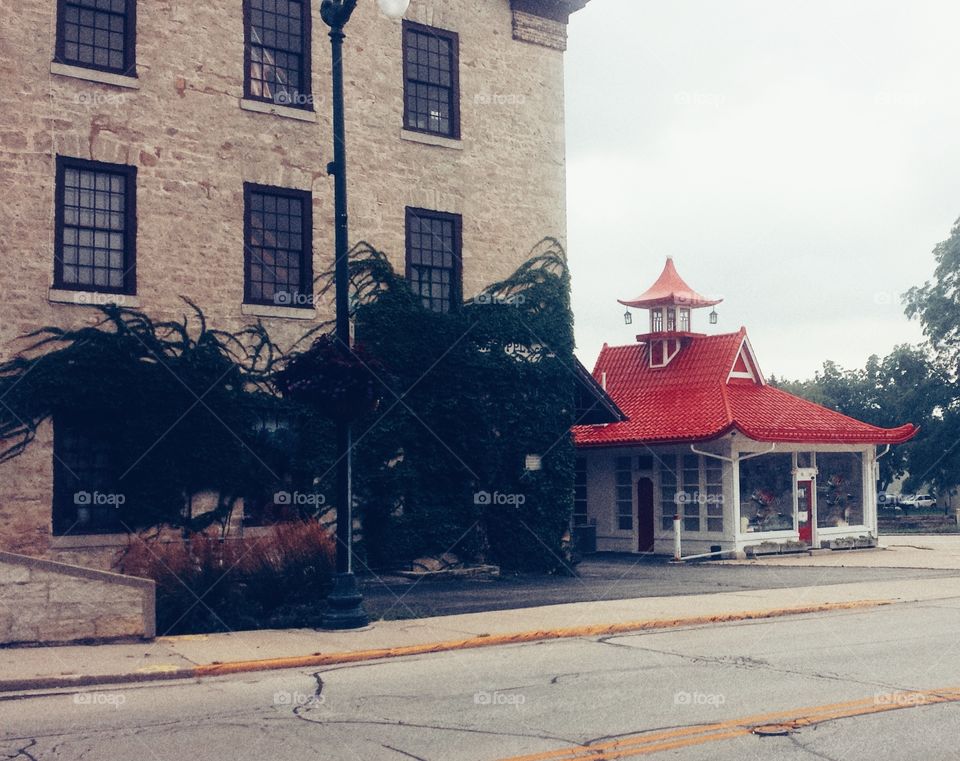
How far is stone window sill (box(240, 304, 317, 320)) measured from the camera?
19.5 meters

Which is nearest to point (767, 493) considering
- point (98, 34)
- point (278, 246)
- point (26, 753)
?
point (278, 246)

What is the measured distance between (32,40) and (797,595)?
15397 mm

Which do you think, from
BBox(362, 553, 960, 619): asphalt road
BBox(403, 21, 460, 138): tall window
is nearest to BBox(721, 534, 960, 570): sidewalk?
BBox(362, 553, 960, 619): asphalt road

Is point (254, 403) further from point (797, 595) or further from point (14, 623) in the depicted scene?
point (797, 595)

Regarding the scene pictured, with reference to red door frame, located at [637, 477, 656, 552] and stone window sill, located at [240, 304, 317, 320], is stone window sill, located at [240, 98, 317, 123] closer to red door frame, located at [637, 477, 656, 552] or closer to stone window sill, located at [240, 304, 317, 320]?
stone window sill, located at [240, 304, 317, 320]

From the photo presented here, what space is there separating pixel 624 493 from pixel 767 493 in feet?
13.3

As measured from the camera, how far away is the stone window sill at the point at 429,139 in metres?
21.9

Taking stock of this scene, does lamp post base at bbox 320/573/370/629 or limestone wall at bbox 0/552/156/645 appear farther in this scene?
lamp post base at bbox 320/573/370/629

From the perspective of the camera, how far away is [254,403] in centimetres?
1952

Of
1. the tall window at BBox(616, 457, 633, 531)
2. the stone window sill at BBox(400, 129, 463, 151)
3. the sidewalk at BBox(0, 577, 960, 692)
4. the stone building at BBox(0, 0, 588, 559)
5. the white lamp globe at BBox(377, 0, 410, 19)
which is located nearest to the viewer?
the sidewalk at BBox(0, 577, 960, 692)

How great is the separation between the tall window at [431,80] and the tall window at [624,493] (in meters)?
12.7

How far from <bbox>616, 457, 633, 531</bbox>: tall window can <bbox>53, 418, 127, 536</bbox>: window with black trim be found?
16.9m

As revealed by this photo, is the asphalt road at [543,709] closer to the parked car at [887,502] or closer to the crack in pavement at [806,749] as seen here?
the crack in pavement at [806,749]

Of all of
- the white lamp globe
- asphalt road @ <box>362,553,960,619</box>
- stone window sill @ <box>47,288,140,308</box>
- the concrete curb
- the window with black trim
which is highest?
the white lamp globe
